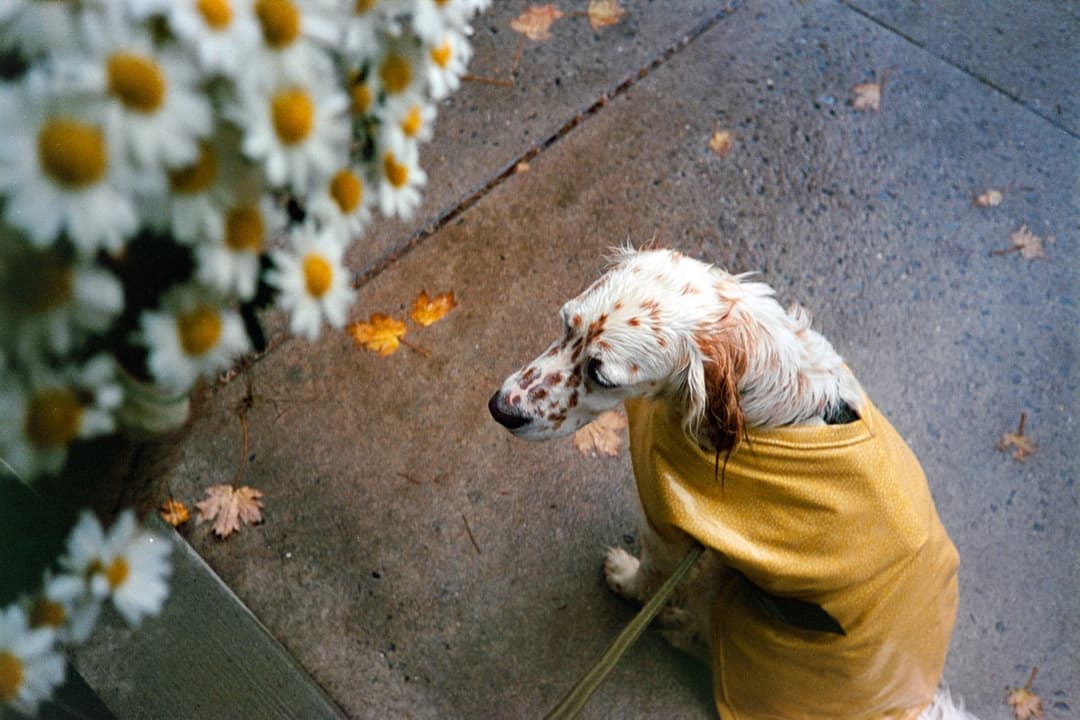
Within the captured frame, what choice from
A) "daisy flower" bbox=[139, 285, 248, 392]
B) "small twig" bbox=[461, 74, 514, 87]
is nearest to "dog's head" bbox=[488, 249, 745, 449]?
"daisy flower" bbox=[139, 285, 248, 392]

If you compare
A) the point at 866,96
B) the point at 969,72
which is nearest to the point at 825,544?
the point at 866,96

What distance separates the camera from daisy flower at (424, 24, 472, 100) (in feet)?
3.15

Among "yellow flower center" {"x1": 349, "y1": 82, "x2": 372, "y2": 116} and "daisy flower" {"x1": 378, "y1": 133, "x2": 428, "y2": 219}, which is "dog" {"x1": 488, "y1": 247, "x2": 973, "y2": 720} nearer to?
"daisy flower" {"x1": 378, "y1": 133, "x2": 428, "y2": 219}

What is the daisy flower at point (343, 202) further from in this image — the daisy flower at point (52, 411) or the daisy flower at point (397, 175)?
the daisy flower at point (52, 411)

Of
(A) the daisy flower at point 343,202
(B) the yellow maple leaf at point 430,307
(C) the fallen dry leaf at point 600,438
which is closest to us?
(A) the daisy flower at point 343,202

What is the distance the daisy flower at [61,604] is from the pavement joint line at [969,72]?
14.0ft

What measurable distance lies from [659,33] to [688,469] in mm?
2559

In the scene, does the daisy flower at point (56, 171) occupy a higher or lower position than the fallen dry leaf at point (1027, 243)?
higher

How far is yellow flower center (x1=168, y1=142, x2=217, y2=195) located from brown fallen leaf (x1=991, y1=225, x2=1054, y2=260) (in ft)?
11.8

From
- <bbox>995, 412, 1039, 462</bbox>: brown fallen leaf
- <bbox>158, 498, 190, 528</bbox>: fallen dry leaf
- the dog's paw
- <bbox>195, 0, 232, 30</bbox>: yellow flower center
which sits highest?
<bbox>195, 0, 232, 30</bbox>: yellow flower center

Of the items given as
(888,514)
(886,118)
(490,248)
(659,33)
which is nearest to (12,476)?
(888,514)

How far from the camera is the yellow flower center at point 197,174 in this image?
0.71m

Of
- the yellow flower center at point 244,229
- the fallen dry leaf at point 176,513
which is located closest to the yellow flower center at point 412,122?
the yellow flower center at point 244,229

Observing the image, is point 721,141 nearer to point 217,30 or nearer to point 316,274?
point 316,274
